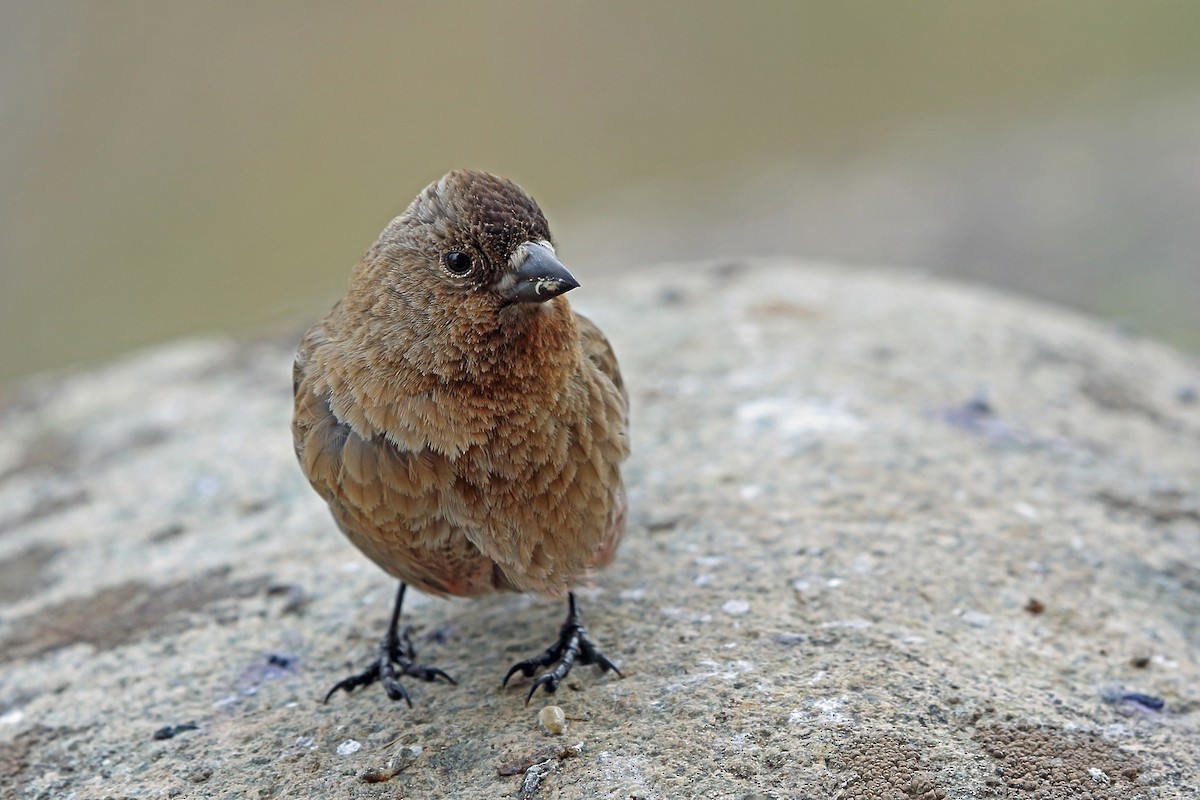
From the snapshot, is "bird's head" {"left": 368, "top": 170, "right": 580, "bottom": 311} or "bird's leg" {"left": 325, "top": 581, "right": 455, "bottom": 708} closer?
"bird's head" {"left": 368, "top": 170, "right": 580, "bottom": 311}

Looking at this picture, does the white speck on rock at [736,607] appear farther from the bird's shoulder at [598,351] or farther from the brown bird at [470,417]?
the bird's shoulder at [598,351]

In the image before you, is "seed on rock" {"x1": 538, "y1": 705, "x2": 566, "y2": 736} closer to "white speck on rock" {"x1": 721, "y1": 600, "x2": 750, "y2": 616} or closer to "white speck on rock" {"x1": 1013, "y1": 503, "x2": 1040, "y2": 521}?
"white speck on rock" {"x1": 721, "y1": 600, "x2": 750, "y2": 616}

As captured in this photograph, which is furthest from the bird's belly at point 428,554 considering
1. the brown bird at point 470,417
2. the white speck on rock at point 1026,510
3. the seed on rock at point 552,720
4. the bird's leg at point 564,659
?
the white speck on rock at point 1026,510

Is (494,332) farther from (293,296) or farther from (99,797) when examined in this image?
(293,296)

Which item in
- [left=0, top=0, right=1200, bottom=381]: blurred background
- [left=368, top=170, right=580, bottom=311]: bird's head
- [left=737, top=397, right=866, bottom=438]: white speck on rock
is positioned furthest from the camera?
A: [left=0, top=0, right=1200, bottom=381]: blurred background

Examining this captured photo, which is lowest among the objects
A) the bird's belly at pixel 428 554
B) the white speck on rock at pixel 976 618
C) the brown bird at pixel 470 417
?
the white speck on rock at pixel 976 618

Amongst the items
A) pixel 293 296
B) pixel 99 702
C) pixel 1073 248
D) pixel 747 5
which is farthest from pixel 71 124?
pixel 99 702

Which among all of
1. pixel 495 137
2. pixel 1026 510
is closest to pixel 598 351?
pixel 1026 510

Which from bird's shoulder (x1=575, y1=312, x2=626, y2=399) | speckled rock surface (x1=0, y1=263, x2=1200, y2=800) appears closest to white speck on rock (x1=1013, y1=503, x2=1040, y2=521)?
speckled rock surface (x1=0, y1=263, x2=1200, y2=800)
